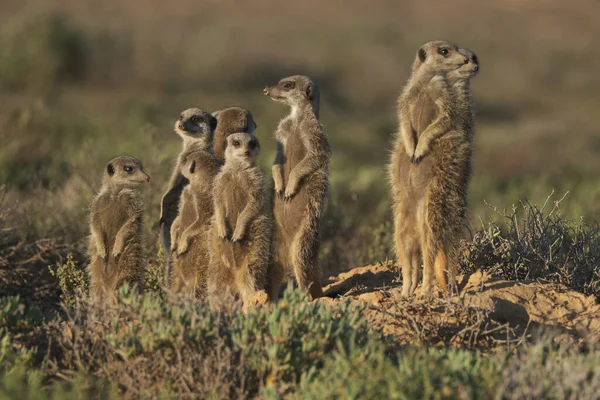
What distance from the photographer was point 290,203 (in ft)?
22.2

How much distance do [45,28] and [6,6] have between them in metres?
20.0

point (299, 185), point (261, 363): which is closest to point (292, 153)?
point (299, 185)

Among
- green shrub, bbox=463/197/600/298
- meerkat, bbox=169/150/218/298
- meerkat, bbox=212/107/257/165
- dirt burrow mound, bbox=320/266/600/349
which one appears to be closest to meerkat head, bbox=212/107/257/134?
meerkat, bbox=212/107/257/165

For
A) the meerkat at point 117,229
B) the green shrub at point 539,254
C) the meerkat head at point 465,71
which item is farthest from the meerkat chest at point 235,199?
the green shrub at point 539,254

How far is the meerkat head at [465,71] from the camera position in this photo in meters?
6.48

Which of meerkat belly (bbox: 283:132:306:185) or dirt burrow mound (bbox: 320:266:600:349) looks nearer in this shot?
dirt burrow mound (bbox: 320:266:600:349)

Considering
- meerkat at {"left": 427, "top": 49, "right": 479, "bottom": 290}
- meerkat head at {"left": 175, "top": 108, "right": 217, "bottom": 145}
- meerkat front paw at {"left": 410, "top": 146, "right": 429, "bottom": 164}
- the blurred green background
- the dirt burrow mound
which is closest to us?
the dirt burrow mound

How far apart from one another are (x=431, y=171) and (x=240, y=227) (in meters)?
1.41

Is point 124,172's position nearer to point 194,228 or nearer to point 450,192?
point 194,228

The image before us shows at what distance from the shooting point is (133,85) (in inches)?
1278

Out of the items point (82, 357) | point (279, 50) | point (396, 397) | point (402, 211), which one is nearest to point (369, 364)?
point (396, 397)

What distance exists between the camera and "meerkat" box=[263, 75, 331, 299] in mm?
6586

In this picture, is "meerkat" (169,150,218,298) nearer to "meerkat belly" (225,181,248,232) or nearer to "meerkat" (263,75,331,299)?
"meerkat belly" (225,181,248,232)

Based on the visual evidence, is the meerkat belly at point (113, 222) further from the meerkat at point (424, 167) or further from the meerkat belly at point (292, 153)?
the meerkat at point (424, 167)
